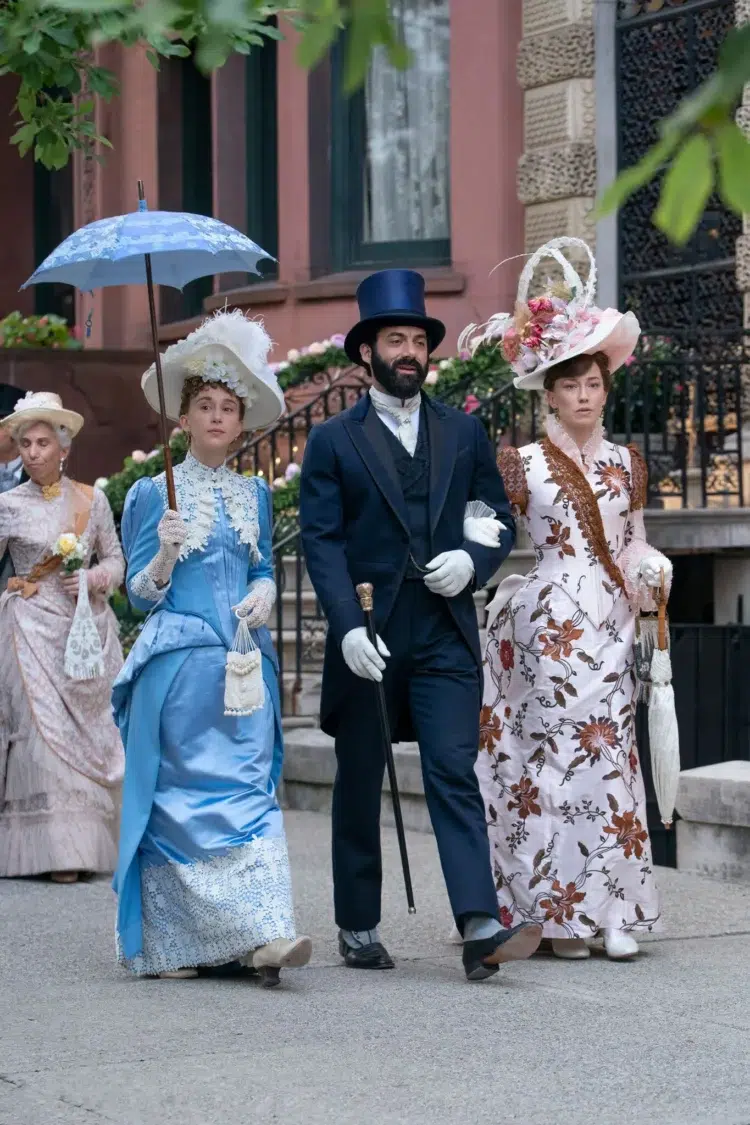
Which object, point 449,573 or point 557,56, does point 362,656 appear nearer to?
point 449,573

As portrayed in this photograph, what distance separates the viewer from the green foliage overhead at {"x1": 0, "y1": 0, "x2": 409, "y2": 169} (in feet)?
8.79

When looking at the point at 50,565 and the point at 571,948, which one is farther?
the point at 50,565

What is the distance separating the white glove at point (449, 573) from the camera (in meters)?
6.42

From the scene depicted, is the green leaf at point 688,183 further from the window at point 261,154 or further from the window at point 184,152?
the window at point 184,152

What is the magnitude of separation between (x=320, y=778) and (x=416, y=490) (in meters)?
4.16

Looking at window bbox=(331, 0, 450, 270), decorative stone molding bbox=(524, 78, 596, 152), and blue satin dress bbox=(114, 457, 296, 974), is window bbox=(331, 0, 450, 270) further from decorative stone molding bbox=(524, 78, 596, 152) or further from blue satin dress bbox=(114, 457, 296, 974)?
blue satin dress bbox=(114, 457, 296, 974)

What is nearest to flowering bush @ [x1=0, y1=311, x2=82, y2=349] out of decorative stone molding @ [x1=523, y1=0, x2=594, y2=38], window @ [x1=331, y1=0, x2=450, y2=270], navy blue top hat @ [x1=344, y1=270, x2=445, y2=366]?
window @ [x1=331, y1=0, x2=450, y2=270]

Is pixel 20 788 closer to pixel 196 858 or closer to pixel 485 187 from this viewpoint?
pixel 196 858

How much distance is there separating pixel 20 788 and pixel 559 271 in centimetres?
644

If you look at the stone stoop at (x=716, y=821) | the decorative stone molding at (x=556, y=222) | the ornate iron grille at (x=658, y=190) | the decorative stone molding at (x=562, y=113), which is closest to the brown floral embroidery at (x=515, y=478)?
the stone stoop at (x=716, y=821)

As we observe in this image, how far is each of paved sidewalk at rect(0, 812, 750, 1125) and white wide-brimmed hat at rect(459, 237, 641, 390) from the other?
6.52ft

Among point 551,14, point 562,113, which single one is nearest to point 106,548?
point 562,113

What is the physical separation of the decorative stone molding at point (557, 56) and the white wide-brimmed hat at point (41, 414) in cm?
621

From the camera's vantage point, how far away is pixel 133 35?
5.81m
